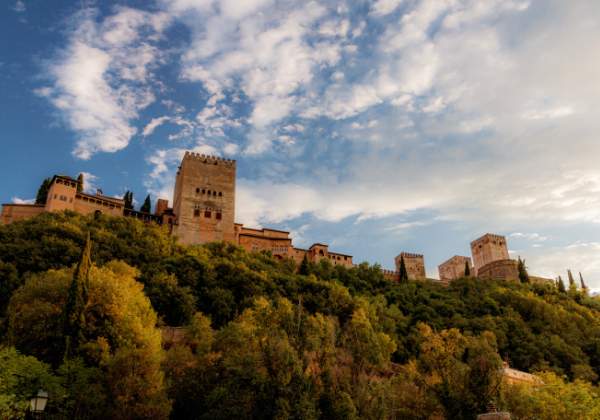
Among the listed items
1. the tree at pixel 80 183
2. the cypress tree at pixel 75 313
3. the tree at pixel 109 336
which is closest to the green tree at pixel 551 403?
the tree at pixel 109 336

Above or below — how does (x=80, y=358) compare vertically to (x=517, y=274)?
below

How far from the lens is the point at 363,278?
240 feet

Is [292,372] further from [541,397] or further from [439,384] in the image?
[541,397]

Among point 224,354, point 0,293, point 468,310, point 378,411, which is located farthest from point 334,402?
point 468,310

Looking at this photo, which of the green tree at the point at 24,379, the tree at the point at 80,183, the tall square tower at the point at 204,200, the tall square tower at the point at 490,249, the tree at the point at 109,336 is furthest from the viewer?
the tall square tower at the point at 490,249

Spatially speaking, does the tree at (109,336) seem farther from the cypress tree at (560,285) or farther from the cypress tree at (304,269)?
the cypress tree at (560,285)

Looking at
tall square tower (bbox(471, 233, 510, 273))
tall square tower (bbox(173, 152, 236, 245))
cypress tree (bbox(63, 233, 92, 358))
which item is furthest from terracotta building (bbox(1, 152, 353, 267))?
tall square tower (bbox(471, 233, 510, 273))

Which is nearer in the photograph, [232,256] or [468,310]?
[232,256]

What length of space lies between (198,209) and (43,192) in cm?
1835

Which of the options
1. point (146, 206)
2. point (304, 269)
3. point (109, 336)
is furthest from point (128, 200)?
point (109, 336)

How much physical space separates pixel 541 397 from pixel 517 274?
69.6 meters

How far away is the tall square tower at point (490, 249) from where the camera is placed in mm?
106625

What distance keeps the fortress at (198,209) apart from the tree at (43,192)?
74.6 inches

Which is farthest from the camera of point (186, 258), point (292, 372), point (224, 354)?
point (186, 258)
